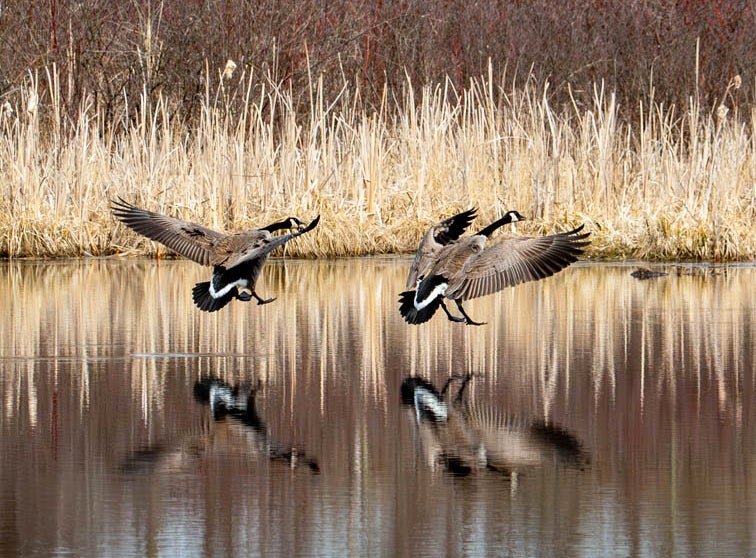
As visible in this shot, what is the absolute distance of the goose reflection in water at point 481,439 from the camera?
5.38m

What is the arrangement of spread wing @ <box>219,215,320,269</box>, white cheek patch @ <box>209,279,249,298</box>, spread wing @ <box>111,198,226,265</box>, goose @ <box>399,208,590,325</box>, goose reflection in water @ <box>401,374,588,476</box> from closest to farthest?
goose reflection in water @ <box>401,374,588,476</box>, goose @ <box>399,208,590,325</box>, white cheek patch @ <box>209,279,249,298</box>, spread wing @ <box>219,215,320,269</box>, spread wing @ <box>111,198,226,265</box>

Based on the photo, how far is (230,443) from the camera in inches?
227

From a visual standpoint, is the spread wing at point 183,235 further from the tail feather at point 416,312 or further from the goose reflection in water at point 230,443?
the goose reflection in water at point 230,443

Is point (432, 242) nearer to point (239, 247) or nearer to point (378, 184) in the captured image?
point (239, 247)

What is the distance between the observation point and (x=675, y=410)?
642cm

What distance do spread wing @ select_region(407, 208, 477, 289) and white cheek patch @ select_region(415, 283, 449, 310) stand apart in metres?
0.24

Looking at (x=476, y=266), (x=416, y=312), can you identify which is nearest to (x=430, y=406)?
(x=416, y=312)

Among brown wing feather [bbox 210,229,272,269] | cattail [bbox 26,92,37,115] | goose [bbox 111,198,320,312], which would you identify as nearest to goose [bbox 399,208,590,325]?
goose [bbox 111,198,320,312]

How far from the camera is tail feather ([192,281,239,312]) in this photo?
897 cm

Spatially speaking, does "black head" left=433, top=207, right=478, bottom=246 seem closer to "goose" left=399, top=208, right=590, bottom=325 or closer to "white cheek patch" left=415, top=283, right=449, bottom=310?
"goose" left=399, top=208, right=590, bottom=325

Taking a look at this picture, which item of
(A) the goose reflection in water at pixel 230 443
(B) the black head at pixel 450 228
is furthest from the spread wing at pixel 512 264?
(A) the goose reflection in water at pixel 230 443

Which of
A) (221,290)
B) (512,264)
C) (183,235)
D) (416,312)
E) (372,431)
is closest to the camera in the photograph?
(372,431)

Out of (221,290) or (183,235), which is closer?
(221,290)

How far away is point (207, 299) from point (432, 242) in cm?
139
